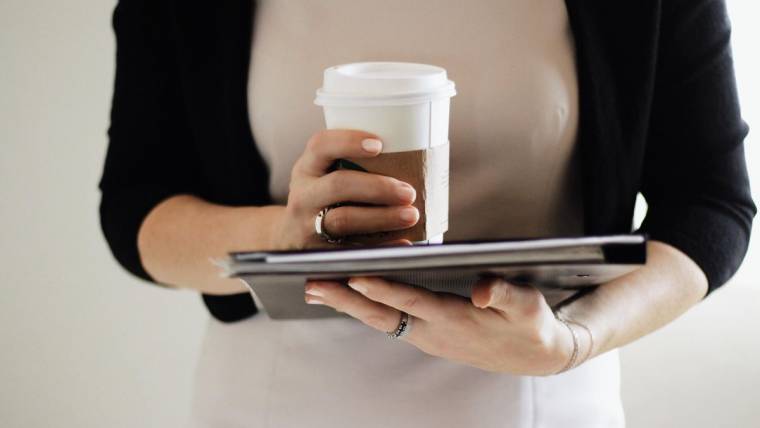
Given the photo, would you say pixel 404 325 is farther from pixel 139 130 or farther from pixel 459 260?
pixel 139 130

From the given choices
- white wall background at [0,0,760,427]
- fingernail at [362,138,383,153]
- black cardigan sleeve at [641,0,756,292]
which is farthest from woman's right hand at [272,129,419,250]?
white wall background at [0,0,760,427]

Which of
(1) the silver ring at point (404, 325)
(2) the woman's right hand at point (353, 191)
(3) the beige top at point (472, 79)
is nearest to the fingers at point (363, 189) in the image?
(2) the woman's right hand at point (353, 191)

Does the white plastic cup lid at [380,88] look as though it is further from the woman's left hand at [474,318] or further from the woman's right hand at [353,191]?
the woman's left hand at [474,318]

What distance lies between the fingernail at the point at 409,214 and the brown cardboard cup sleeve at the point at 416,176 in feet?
0.08

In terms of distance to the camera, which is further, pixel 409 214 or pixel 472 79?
pixel 472 79

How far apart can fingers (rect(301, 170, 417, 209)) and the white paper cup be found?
0.09 feet

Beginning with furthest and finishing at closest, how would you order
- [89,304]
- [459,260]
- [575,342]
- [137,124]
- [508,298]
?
[89,304] → [137,124] → [575,342] → [508,298] → [459,260]

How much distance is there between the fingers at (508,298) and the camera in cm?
47

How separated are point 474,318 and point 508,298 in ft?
0.18

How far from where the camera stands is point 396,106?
524mm

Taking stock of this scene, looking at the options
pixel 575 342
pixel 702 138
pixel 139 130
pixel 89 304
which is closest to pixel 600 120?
pixel 702 138

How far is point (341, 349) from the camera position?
752mm

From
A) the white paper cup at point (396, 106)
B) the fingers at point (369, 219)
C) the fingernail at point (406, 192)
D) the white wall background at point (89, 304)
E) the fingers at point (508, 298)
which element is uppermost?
the white paper cup at point (396, 106)

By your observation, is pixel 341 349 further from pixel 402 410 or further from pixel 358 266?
pixel 358 266
